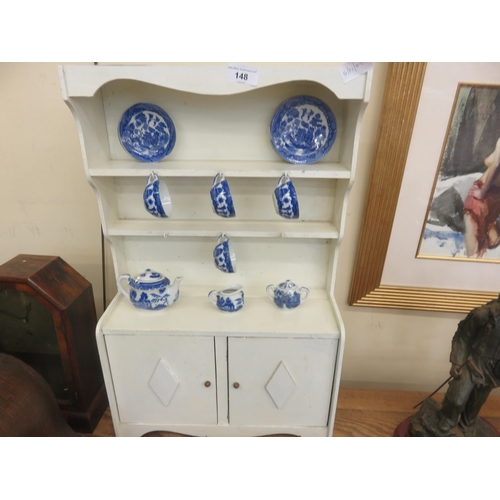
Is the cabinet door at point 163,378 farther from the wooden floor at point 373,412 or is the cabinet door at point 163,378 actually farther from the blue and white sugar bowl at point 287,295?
the blue and white sugar bowl at point 287,295

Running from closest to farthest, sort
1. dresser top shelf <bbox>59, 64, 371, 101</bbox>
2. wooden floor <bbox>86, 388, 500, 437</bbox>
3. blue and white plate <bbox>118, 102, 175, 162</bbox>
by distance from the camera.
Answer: dresser top shelf <bbox>59, 64, 371, 101</bbox>
blue and white plate <bbox>118, 102, 175, 162</bbox>
wooden floor <bbox>86, 388, 500, 437</bbox>

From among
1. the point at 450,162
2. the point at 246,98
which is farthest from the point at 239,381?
the point at 450,162

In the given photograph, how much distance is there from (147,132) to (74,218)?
0.54 meters

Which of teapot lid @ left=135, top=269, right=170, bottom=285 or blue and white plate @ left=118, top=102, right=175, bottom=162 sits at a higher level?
blue and white plate @ left=118, top=102, right=175, bottom=162

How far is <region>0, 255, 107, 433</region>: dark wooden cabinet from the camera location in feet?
3.63

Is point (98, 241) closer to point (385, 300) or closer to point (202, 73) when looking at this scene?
point (202, 73)

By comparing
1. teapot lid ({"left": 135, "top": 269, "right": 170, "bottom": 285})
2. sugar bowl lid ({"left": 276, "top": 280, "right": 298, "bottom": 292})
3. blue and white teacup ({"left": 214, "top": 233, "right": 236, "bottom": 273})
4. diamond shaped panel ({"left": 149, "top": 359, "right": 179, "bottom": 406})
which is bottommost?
diamond shaped panel ({"left": 149, "top": 359, "right": 179, "bottom": 406})

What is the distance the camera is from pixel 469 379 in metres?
1.10

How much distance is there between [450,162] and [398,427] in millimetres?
1037

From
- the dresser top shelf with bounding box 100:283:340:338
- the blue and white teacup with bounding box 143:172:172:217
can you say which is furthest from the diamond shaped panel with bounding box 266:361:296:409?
the blue and white teacup with bounding box 143:172:172:217

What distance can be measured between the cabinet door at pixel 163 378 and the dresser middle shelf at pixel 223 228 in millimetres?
351

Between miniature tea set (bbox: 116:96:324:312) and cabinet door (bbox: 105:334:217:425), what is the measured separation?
135 mm

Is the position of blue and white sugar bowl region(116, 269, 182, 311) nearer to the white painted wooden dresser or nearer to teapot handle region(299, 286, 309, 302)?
the white painted wooden dresser

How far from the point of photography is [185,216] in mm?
1223
